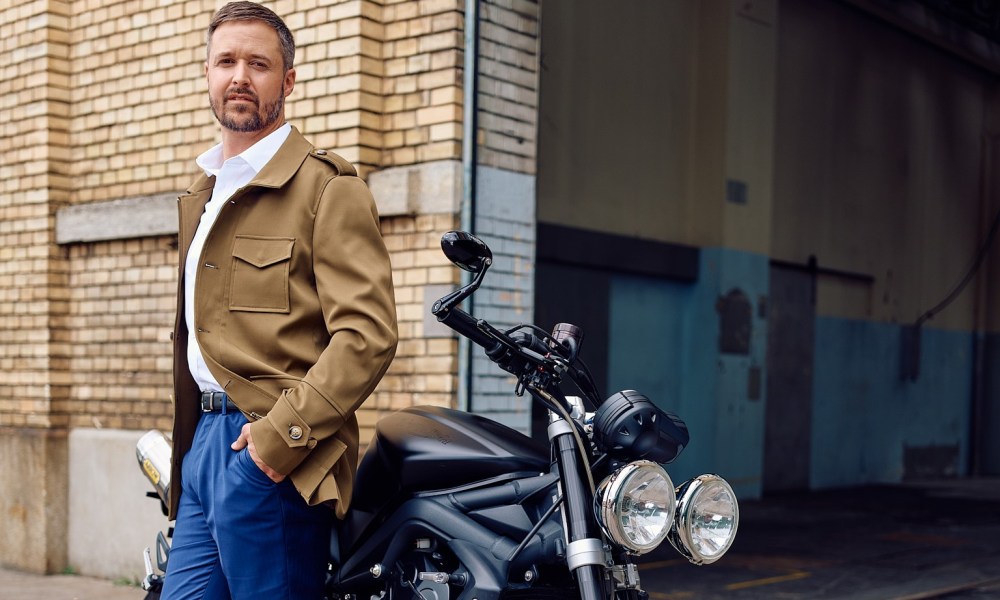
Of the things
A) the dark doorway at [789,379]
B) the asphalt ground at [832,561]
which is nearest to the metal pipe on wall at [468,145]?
the asphalt ground at [832,561]

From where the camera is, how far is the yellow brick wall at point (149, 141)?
19.2 feet

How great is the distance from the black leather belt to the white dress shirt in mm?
17

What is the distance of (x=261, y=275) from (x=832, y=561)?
5903 mm

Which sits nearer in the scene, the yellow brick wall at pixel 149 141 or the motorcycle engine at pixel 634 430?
the motorcycle engine at pixel 634 430

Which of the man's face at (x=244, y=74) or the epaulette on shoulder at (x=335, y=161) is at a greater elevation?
the man's face at (x=244, y=74)

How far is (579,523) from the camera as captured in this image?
251 cm

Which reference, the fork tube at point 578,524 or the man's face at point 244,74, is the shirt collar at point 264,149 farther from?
the fork tube at point 578,524

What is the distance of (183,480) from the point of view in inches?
115

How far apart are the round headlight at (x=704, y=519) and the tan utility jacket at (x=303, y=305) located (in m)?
0.73

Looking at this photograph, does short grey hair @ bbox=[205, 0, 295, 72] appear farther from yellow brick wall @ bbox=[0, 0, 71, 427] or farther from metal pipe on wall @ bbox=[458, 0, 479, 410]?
yellow brick wall @ bbox=[0, 0, 71, 427]

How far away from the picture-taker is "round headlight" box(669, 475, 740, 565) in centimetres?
255

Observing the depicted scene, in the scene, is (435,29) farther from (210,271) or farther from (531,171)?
(210,271)

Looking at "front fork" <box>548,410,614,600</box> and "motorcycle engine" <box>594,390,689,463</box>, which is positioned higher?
"motorcycle engine" <box>594,390,689,463</box>

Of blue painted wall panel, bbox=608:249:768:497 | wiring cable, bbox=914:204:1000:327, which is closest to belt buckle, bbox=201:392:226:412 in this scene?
blue painted wall panel, bbox=608:249:768:497
